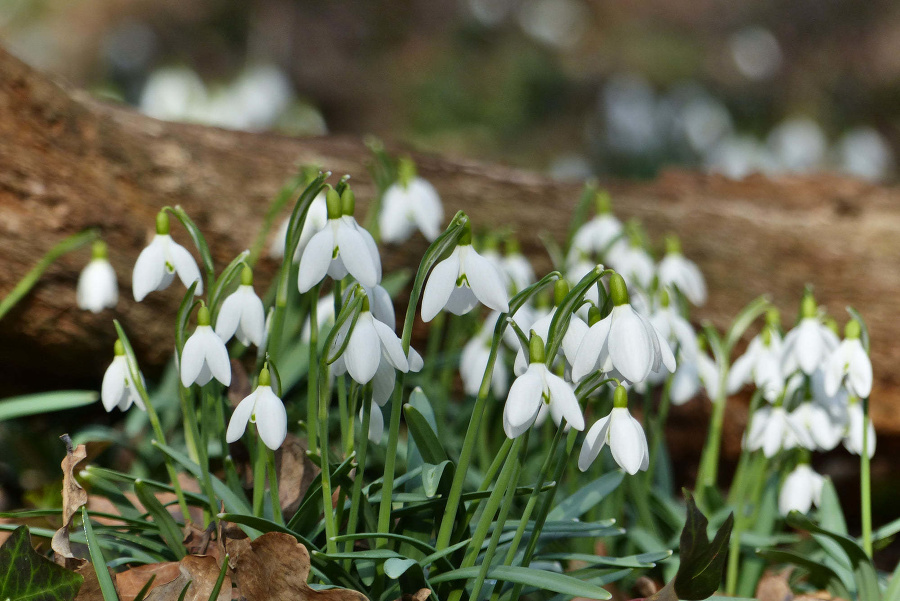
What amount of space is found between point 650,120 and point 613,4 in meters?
7.50

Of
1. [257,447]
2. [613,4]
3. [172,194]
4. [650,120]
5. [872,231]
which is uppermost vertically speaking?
[613,4]

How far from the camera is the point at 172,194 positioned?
223 centimetres

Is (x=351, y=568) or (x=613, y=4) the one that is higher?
(x=613, y=4)

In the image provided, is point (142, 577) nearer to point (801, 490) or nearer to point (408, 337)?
point (408, 337)

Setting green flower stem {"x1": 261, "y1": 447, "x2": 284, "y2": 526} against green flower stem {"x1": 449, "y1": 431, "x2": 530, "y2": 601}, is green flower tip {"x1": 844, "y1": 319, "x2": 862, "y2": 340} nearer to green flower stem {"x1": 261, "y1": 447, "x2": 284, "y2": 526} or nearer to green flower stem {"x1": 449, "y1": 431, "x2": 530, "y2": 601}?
green flower stem {"x1": 449, "y1": 431, "x2": 530, "y2": 601}

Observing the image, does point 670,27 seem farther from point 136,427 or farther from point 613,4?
point 136,427

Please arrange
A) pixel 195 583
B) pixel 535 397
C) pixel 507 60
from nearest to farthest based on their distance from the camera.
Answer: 1. pixel 535 397
2. pixel 195 583
3. pixel 507 60

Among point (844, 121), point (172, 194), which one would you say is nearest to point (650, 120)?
point (844, 121)

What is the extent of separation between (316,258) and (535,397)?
38cm

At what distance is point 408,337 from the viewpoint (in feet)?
4.02

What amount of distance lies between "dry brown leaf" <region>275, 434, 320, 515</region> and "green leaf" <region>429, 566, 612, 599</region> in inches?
14.5

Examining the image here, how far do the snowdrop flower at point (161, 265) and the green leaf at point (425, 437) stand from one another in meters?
0.43

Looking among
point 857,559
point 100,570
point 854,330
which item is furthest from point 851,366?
point 100,570

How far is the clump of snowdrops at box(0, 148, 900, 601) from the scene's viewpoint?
1.16 meters
